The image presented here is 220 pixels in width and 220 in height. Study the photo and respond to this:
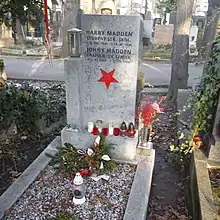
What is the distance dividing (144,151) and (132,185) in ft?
2.53

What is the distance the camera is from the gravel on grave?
2885 mm

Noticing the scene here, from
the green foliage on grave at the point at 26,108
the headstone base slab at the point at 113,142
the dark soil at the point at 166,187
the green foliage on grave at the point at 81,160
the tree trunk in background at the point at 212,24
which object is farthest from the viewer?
the green foliage on grave at the point at 26,108

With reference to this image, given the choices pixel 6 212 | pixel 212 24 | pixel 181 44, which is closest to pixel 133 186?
pixel 6 212

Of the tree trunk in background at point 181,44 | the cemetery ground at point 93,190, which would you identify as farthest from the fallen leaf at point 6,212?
the tree trunk in background at point 181,44

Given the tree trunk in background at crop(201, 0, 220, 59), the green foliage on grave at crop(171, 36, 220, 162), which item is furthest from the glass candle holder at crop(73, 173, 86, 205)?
the tree trunk in background at crop(201, 0, 220, 59)

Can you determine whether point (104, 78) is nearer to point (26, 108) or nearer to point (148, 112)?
point (148, 112)

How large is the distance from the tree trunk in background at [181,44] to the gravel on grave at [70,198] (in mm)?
4457

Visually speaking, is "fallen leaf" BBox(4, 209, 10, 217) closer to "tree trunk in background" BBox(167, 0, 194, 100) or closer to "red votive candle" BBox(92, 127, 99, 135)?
"red votive candle" BBox(92, 127, 99, 135)

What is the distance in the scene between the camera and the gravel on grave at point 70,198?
2885 mm

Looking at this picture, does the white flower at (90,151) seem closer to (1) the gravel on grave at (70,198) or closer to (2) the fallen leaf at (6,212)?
(1) the gravel on grave at (70,198)

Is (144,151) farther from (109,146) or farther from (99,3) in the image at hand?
(99,3)

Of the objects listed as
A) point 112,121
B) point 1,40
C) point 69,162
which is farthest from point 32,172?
point 1,40

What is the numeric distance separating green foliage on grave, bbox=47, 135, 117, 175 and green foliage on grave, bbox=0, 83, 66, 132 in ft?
3.93

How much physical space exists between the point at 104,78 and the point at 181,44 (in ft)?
13.5
